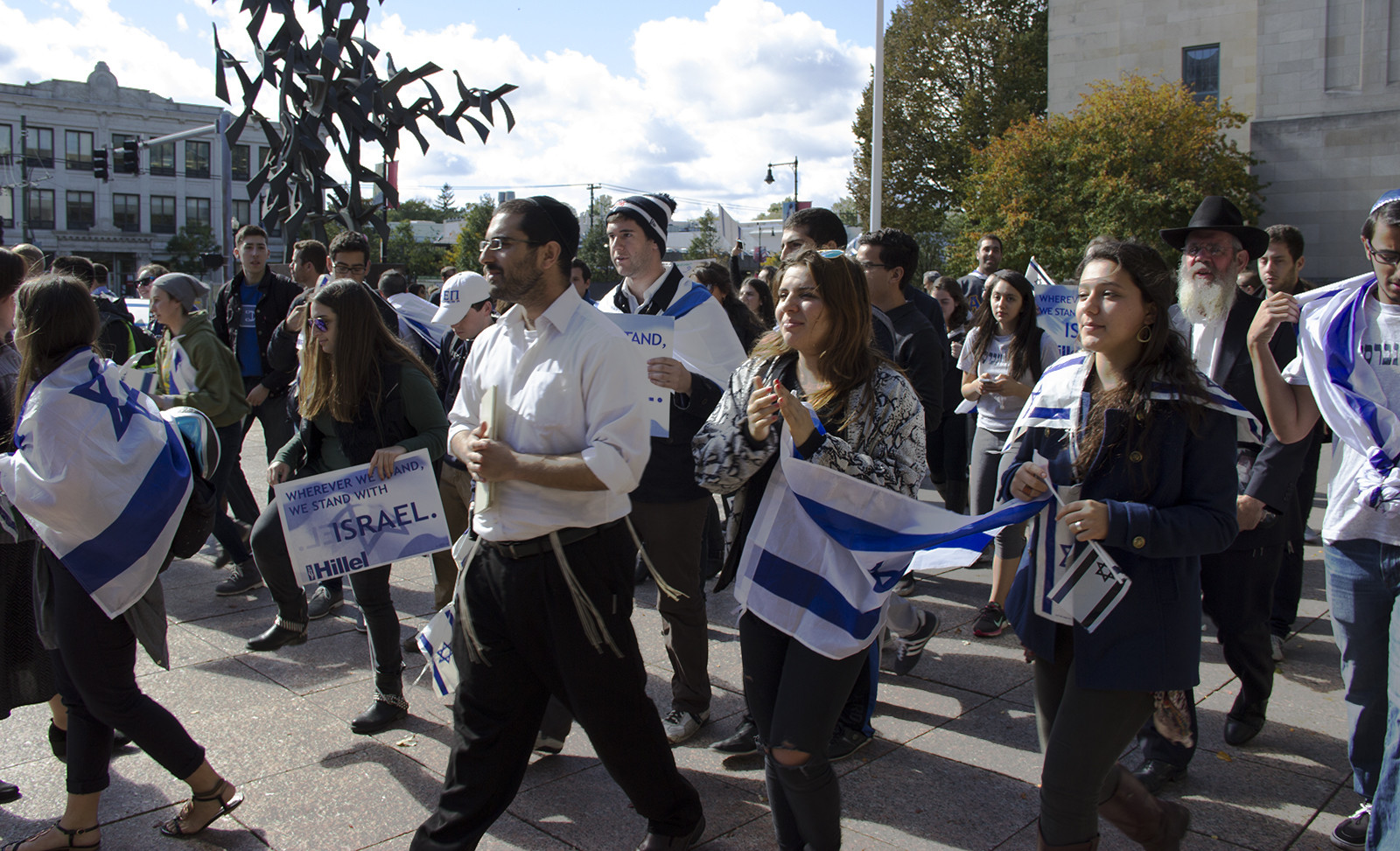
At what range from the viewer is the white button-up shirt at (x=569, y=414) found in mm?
2734

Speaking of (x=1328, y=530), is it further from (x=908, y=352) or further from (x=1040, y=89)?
(x=1040, y=89)

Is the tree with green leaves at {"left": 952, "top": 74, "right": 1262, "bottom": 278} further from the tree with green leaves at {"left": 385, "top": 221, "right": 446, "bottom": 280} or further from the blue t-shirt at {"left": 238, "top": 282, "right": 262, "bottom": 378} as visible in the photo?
the tree with green leaves at {"left": 385, "top": 221, "right": 446, "bottom": 280}

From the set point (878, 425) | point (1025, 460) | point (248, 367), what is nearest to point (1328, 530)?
point (1025, 460)

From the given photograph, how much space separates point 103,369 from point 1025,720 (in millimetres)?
3827

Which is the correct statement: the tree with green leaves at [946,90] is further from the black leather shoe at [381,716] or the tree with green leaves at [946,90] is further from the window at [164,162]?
the window at [164,162]

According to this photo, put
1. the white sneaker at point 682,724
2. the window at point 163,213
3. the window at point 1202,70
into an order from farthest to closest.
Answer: the window at point 163,213 → the window at point 1202,70 → the white sneaker at point 682,724

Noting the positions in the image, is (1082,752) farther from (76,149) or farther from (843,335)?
(76,149)

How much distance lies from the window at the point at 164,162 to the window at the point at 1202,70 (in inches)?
2786

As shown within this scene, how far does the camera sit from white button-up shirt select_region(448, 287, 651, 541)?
273 centimetres

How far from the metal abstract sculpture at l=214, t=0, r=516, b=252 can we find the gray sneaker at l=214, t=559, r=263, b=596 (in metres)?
13.0

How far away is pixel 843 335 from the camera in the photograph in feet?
9.71

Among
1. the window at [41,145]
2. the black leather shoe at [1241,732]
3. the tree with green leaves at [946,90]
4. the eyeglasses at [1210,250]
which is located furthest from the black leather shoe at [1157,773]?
the window at [41,145]

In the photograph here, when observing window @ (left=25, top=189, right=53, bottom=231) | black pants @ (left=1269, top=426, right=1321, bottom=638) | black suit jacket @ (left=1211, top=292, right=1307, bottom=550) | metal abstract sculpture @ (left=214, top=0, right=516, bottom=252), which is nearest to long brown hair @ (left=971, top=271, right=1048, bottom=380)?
black pants @ (left=1269, top=426, right=1321, bottom=638)

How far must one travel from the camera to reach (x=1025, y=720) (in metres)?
4.25
